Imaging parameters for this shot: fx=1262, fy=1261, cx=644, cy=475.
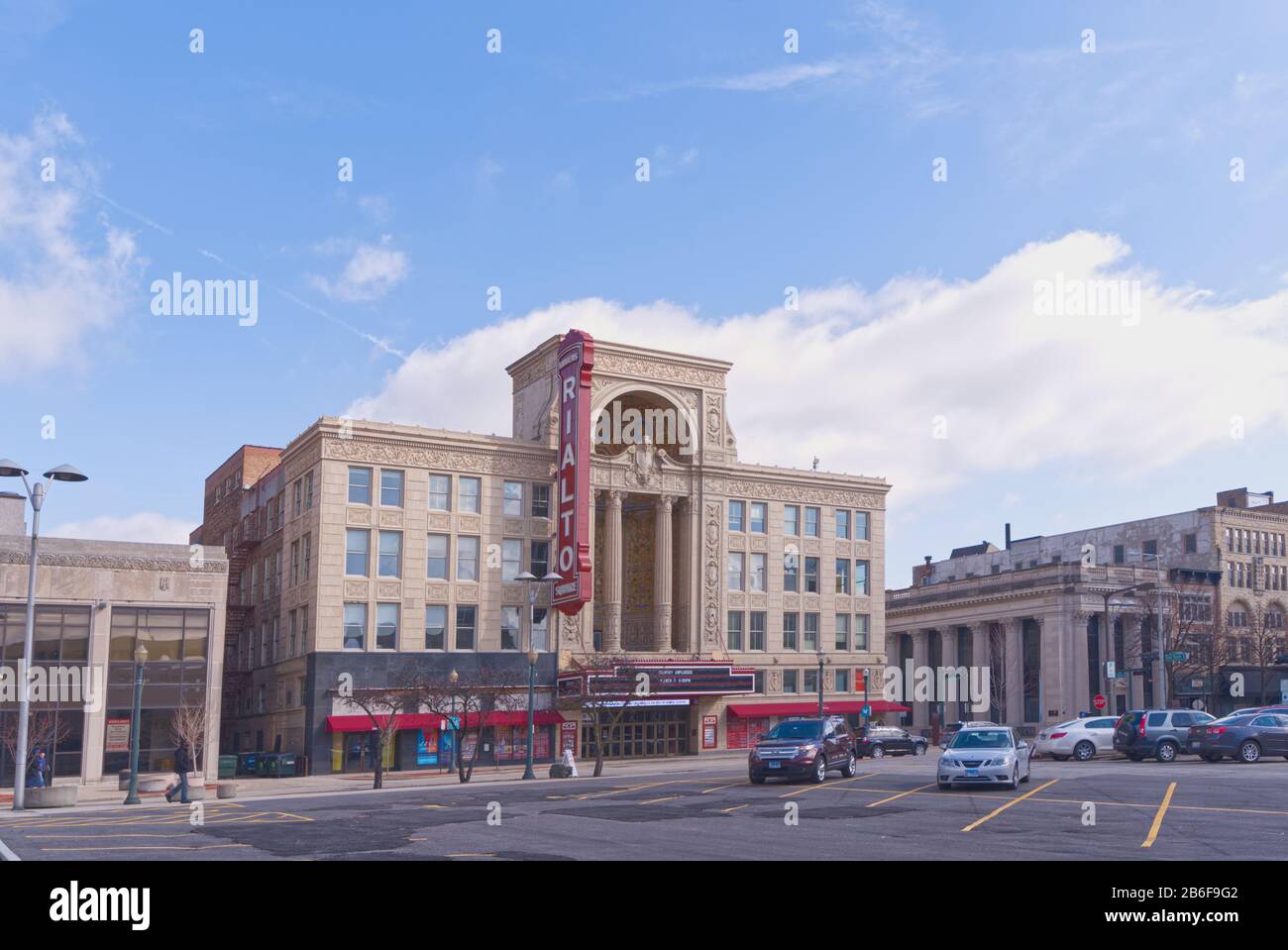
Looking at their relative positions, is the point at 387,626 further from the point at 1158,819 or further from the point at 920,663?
the point at 920,663

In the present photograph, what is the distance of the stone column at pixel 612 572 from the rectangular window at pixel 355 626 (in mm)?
12144

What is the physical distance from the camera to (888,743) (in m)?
56.3

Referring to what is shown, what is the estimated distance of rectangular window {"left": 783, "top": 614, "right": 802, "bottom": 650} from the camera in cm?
6819

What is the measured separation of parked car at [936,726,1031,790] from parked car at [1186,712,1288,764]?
12751 mm

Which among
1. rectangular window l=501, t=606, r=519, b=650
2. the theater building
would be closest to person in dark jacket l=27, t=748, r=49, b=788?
the theater building

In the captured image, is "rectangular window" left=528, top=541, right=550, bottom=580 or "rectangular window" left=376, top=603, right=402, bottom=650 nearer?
"rectangular window" left=376, top=603, right=402, bottom=650

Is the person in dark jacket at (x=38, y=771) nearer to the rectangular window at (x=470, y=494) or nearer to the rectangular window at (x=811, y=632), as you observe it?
the rectangular window at (x=470, y=494)

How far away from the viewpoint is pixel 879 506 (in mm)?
72188

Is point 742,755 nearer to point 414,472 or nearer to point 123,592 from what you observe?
point 414,472

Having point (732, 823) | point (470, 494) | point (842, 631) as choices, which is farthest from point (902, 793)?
point (842, 631)

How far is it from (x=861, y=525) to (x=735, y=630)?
34.7 ft

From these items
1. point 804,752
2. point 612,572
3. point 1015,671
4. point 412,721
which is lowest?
point 412,721

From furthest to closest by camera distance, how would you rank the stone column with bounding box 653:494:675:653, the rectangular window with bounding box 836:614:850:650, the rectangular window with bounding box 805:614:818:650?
the rectangular window with bounding box 836:614:850:650 < the rectangular window with bounding box 805:614:818:650 < the stone column with bounding box 653:494:675:653

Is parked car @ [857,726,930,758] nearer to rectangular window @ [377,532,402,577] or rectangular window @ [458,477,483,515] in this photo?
rectangular window @ [458,477,483,515]
